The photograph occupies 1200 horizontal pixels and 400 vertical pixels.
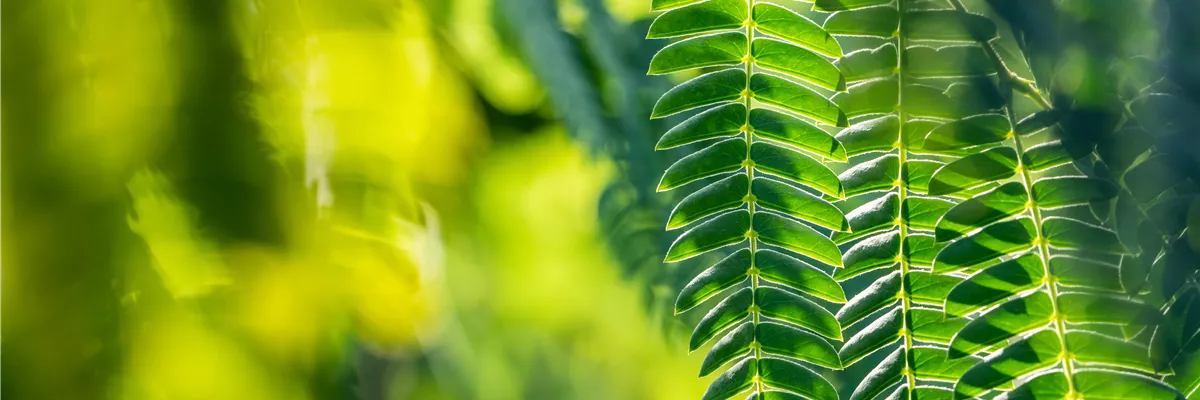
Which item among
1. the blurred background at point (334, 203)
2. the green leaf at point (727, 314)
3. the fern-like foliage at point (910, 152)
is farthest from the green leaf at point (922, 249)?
the blurred background at point (334, 203)

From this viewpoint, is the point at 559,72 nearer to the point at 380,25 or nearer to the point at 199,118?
the point at 380,25

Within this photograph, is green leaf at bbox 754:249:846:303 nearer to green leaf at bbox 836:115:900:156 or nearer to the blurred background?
green leaf at bbox 836:115:900:156

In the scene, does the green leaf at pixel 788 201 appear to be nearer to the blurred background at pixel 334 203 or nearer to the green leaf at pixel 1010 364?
the green leaf at pixel 1010 364

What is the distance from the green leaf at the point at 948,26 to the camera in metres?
0.44

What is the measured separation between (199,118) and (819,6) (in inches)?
28.2

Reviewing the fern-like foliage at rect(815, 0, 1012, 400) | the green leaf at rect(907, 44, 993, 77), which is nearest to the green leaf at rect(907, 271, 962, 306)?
the fern-like foliage at rect(815, 0, 1012, 400)

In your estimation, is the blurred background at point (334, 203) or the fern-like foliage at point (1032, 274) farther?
the blurred background at point (334, 203)

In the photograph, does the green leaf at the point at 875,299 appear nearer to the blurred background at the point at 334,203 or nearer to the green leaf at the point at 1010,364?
the green leaf at the point at 1010,364

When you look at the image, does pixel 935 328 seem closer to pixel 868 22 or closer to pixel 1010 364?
pixel 1010 364

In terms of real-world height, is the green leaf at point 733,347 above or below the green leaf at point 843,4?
below

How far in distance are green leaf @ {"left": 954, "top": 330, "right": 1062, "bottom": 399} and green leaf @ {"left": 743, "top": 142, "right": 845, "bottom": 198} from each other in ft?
0.41

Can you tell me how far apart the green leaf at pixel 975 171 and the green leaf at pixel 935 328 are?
0.08 metres

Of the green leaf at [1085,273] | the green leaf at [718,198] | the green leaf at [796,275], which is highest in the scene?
the green leaf at [1085,273]

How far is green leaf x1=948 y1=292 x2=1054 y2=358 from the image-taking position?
427 millimetres
